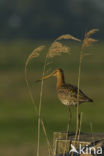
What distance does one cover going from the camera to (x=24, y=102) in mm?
29219

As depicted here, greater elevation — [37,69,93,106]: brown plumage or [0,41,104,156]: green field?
[37,69,93,106]: brown plumage

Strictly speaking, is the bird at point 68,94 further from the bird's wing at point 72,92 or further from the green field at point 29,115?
the green field at point 29,115

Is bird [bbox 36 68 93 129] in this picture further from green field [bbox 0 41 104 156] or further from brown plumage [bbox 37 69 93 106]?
green field [bbox 0 41 104 156]

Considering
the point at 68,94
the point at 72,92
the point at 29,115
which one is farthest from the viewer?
the point at 29,115

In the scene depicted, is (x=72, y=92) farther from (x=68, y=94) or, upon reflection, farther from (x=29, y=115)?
(x=29, y=115)

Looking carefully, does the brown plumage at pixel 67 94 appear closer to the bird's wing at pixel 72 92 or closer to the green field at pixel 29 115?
the bird's wing at pixel 72 92

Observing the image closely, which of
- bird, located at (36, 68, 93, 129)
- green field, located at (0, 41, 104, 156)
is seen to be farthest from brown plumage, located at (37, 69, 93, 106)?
green field, located at (0, 41, 104, 156)

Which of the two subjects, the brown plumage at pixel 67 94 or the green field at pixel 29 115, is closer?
the brown plumage at pixel 67 94

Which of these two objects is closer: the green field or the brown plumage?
the brown plumage

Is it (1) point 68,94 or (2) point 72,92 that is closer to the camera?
(1) point 68,94

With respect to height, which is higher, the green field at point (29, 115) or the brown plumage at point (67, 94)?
the brown plumage at point (67, 94)

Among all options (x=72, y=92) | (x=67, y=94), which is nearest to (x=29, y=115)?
(x=72, y=92)

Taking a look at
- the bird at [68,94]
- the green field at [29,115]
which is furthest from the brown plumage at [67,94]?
the green field at [29,115]

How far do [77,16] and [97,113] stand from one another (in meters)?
166
